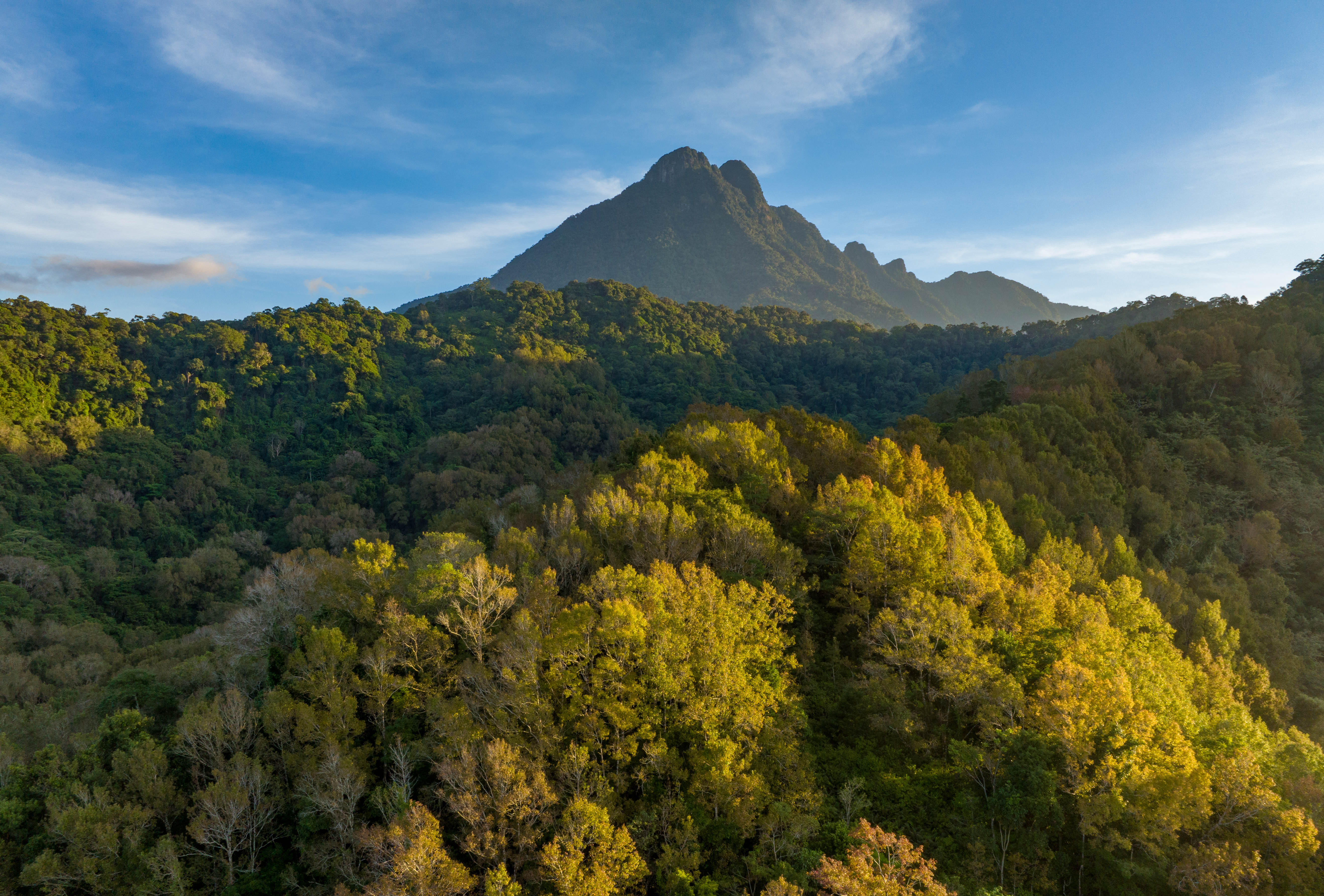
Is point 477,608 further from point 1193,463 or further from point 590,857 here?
point 1193,463

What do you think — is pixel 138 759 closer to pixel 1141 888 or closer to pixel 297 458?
pixel 1141 888

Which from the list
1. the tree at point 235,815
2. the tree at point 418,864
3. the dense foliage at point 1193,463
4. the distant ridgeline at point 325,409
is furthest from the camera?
the distant ridgeline at point 325,409

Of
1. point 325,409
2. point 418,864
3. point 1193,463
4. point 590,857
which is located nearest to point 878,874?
point 590,857

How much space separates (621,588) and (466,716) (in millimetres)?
8179

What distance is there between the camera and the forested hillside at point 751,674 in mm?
21000

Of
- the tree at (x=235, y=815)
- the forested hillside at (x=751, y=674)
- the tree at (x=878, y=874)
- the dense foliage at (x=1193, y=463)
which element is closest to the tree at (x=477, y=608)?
the forested hillside at (x=751, y=674)

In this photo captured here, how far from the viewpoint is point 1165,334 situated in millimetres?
76188

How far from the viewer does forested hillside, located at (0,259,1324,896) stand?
21000mm

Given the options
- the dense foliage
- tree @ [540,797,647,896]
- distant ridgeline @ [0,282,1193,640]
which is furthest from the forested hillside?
distant ridgeline @ [0,282,1193,640]

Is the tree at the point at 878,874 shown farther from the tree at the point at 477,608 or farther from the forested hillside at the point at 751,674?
the tree at the point at 477,608

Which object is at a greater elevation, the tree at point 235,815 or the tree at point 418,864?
the tree at point 418,864

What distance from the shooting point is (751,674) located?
24984 mm

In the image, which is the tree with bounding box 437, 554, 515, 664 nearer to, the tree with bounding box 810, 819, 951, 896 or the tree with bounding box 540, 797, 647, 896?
the tree with bounding box 540, 797, 647, 896

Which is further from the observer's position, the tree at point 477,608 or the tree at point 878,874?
the tree at point 477,608
